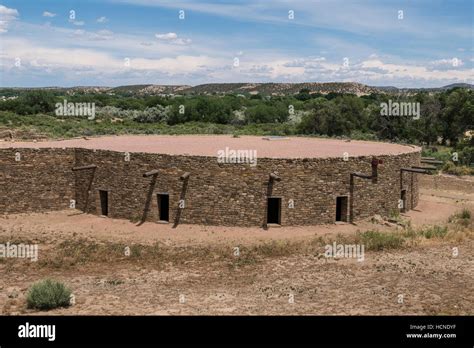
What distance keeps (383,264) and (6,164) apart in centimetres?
1309

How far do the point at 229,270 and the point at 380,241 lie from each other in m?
4.72

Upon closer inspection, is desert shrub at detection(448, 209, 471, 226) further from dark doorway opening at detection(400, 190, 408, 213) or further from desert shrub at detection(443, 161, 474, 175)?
desert shrub at detection(443, 161, 474, 175)

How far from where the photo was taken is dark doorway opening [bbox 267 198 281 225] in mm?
16641

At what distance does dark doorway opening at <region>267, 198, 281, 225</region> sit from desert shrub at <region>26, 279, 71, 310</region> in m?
8.03

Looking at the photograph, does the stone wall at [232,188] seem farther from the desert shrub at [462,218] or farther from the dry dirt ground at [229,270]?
the desert shrub at [462,218]

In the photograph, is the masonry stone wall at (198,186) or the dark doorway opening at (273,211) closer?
the masonry stone wall at (198,186)

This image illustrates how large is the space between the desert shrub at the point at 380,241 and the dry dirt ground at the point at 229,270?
0.79 ft

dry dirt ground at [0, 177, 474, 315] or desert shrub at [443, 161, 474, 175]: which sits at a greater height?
desert shrub at [443, 161, 474, 175]

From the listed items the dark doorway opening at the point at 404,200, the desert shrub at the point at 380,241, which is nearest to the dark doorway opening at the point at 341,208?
the desert shrub at the point at 380,241

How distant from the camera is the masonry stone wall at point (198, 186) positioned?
16094mm

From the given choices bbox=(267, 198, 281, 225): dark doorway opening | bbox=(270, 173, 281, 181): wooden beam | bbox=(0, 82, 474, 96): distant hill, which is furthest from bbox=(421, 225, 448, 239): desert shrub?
bbox=(0, 82, 474, 96): distant hill
